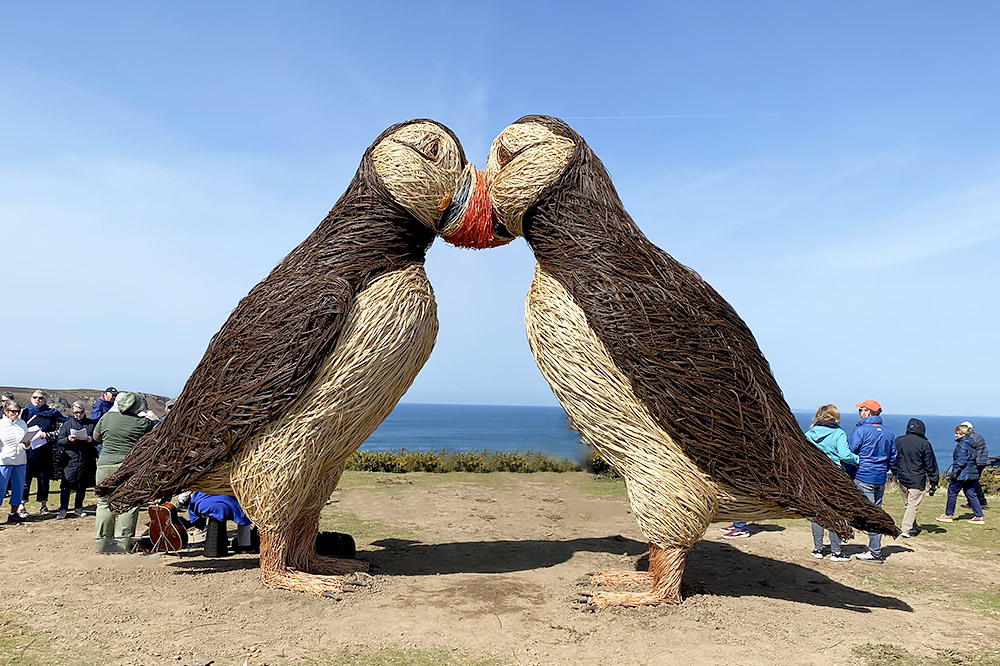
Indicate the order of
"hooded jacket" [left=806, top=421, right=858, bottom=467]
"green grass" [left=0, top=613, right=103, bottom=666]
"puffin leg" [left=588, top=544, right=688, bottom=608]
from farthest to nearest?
"hooded jacket" [left=806, top=421, right=858, bottom=467]
"puffin leg" [left=588, top=544, right=688, bottom=608]
"green grass" [left=0, top=613, right=103, bottom=666]

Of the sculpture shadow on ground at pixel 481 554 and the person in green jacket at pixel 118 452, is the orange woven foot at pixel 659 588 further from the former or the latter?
the person in green jacket at pixel 118 452

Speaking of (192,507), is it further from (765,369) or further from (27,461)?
(765,369)

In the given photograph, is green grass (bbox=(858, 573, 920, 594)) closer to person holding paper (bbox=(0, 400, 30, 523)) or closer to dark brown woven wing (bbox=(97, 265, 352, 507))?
dark brown woven wing (bbox=(97, 265, 352, 507))

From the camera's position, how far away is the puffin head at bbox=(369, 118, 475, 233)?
5.24 metres

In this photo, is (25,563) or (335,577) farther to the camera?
(25,563)

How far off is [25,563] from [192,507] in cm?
145

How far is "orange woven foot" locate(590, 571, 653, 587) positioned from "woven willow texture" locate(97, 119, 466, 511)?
7.75 ft

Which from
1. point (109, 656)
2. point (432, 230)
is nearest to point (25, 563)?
point (109, 656)

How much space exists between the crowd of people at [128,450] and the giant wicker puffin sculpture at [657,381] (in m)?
1.74

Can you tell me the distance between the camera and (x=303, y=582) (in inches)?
203

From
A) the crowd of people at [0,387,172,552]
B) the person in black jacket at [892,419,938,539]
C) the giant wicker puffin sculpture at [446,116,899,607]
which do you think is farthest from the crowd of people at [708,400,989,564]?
the crowd of people at [0,387,172,552]

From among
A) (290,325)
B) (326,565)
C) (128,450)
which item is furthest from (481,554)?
(128,450)

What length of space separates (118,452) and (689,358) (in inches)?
227

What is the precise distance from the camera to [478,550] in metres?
6.88
